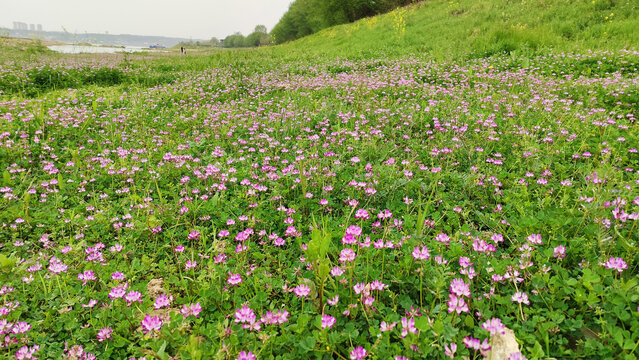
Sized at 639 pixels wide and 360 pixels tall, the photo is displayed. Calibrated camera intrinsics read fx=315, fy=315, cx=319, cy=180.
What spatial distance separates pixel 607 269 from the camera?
2273 millimetres

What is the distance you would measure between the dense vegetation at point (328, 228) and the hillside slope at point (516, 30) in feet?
14.4

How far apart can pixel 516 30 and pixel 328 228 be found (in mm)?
13837

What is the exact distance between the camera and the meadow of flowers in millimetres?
2119

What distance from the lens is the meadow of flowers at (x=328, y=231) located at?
2.12 m

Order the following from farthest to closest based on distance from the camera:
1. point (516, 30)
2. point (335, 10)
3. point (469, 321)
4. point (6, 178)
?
point (335, 10) → point (516, 30) → point (6, 178) → point (469, 321)

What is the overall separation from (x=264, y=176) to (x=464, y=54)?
1078 cm

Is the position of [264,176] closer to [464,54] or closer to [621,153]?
[621,153]

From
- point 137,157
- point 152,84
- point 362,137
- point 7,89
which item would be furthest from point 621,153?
point 7,89

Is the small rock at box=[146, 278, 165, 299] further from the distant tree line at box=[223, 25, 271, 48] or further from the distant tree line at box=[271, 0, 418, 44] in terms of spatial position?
the distant tree line at box=[223, 25, 271, 48]

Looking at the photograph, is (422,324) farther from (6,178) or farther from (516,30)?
(516,30)

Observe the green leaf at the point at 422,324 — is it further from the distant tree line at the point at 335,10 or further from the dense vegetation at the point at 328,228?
the distant tree line at the point at 335,10

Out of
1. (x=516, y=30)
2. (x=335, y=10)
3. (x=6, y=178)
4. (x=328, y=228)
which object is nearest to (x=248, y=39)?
(x=335, y=10)

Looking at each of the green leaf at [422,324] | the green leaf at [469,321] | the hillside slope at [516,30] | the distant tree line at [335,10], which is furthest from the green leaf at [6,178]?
the distant tree line at [335,10]

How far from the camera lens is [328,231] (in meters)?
3.05
